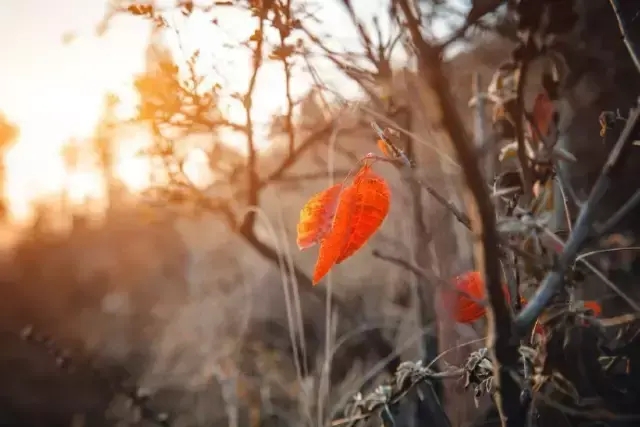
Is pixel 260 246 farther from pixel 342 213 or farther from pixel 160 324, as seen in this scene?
pixel 160 324

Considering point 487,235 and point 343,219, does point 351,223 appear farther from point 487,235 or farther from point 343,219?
Answer: point 487,235

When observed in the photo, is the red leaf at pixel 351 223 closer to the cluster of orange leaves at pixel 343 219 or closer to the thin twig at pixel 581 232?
the cluster of orange leaves at pixel 343 219

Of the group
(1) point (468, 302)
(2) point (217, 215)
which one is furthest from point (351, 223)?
(2) point (217, 215)

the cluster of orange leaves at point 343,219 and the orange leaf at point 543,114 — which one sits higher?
the orange leaf at point 543,114

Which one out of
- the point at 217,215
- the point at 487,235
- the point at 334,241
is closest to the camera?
the point at 487,235

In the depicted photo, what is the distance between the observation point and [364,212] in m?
0.40

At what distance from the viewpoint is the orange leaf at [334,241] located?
39 centimetres

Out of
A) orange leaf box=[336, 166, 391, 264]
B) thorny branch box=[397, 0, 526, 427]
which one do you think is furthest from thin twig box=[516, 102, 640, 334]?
orange leaf box=[336, 166, 391, 264]

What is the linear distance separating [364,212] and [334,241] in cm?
3

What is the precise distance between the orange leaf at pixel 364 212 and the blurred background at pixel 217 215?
0.05 metres

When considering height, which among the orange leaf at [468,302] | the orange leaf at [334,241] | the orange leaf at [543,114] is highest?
the orange leaf at [543,114]

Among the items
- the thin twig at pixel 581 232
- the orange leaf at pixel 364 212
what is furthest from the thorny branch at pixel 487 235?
the orange leaf at pixel 364 212

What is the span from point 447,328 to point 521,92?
41 cm

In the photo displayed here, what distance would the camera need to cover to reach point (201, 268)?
1541 millimetres
